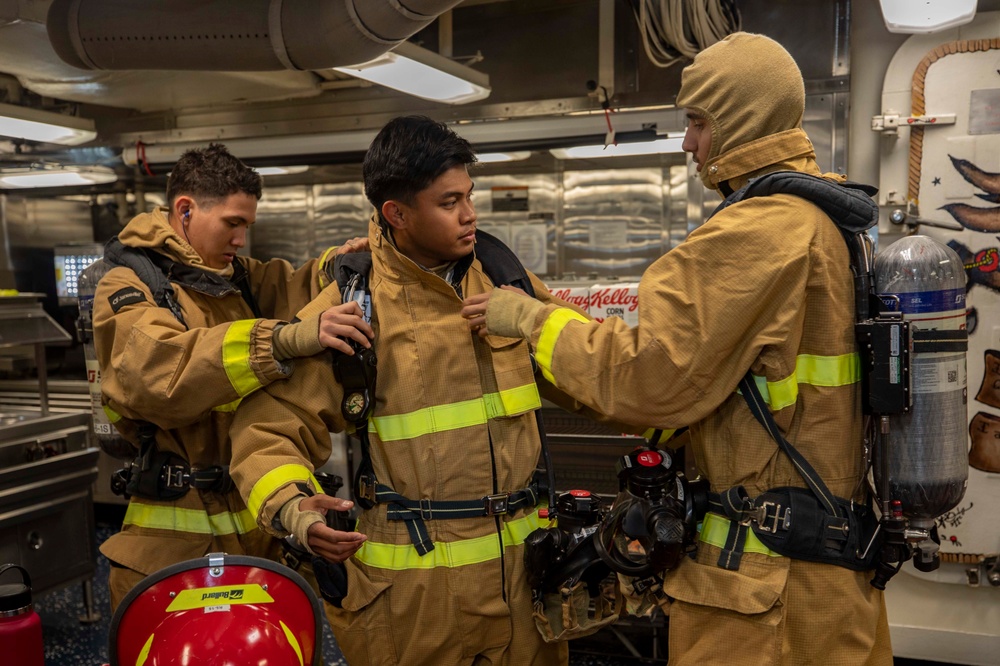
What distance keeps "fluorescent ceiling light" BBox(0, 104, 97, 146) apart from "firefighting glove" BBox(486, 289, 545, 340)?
3.31 metres

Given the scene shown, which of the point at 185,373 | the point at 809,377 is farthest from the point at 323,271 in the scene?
the point at 809,377

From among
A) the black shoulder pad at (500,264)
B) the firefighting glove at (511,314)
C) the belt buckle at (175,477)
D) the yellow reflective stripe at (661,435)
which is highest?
the black shoulder pad at (500,264)

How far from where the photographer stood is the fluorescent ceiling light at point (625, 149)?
4.77 m

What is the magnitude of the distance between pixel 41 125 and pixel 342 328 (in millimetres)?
3335

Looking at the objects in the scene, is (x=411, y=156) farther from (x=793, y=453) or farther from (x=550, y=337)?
(x=793, y=453)

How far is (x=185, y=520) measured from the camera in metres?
2.77

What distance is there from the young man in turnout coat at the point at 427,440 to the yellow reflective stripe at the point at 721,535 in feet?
1.60

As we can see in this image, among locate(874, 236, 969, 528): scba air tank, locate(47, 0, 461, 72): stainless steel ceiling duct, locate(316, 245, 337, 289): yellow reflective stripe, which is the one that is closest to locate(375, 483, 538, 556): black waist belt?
locate(874, 236, 969, 528): scba air tank

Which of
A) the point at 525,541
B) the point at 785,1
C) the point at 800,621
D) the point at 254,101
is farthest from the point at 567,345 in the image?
the point at 254,101

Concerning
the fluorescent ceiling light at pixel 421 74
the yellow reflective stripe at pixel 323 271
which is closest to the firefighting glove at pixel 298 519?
the yellow reflective stripe at pixel 323 271

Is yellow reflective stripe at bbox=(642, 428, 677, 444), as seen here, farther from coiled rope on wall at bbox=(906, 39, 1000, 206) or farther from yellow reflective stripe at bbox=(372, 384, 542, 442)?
coiled rope on wall at bbox=(906, 39, 1000, 206)

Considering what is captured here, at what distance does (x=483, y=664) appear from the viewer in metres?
2.18

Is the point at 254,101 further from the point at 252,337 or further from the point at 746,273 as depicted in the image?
the point at 746,273

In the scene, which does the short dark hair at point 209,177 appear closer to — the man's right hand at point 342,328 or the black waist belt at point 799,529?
the man's right hand at point 342,328
